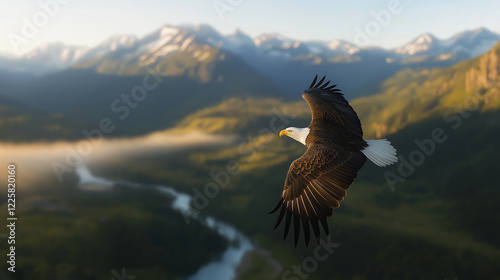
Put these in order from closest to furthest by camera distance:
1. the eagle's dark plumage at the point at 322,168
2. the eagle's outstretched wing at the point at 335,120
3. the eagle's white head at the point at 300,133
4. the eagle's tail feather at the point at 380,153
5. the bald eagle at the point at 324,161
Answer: the eagle's dark plumage at the point at 322,168 → the bald eagle at the point at 324,161 → the eagle's tail feather at the point at 380,153 → the eagle's outstretched wing at the point at 335,120 → the eagle's white head at the point at 300,133

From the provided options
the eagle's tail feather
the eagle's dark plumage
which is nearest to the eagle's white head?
the eagle's dark plumage

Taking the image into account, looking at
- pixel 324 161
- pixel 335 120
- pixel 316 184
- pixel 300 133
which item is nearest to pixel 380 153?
pixel 335 120

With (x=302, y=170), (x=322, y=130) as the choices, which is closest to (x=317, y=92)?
(x=322, y=130)

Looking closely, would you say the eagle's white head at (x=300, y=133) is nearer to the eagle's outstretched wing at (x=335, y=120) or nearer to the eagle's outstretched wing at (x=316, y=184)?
the eagle's outstretched wing at (x=335, y=120)

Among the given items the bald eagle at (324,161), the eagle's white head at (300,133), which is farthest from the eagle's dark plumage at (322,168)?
the eagle's white head at (300,133)

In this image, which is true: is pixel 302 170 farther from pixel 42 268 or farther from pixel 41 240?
pixel 41 240

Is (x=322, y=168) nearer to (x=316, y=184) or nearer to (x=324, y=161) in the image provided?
(x=324, y=161)
